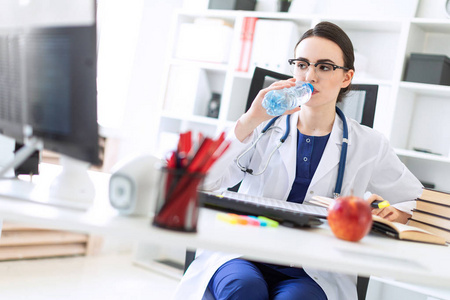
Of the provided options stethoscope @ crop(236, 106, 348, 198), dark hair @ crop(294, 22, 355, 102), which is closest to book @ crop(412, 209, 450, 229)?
stethoscope @ crop(236, 106, 348, 198)

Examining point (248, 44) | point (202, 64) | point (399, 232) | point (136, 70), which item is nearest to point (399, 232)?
point (399, 232)

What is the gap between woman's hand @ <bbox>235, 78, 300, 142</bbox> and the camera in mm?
1469

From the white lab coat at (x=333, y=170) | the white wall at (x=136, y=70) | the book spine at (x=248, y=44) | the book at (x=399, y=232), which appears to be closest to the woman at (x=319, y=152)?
the white lab coat at (x=333, y=170)

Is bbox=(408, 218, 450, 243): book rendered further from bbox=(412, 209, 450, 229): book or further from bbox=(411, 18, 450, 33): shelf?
bbox=(411, 18, 450, 33): shelf

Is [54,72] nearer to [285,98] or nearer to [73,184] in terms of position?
[73,184]

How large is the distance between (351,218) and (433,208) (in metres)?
1.23

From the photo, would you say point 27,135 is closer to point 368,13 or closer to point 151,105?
point 368,13

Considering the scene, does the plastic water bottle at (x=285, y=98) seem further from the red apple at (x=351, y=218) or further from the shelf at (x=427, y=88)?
the shelf at (x=427, y=88)

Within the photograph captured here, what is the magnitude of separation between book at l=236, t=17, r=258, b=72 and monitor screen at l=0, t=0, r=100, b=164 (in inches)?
95.4

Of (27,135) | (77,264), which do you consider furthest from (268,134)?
(77,264)

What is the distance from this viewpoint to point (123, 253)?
3781 mm

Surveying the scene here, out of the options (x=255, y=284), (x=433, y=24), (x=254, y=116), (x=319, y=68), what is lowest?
(x=255, y=284)

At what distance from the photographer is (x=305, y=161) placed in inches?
67.9

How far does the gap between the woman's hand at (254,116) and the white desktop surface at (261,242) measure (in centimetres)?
52
